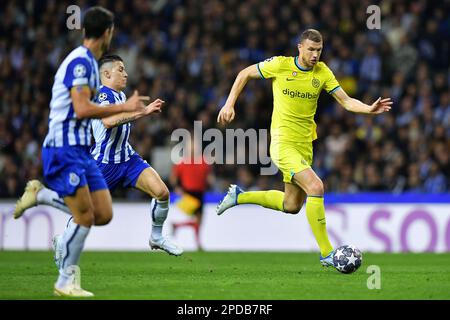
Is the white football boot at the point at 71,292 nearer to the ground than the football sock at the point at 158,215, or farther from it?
nearer to the ground

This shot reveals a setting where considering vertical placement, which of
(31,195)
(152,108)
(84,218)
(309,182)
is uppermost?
(152,108)

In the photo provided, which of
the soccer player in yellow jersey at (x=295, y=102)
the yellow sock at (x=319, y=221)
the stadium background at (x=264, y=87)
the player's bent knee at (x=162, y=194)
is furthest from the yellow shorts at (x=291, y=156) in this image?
the stadium background at (x=264, y=87)

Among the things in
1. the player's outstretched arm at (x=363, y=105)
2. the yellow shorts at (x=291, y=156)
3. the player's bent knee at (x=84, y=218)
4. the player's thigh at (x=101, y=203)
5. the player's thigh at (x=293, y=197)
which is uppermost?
the player's outstretched arm at (x=363, y=105)

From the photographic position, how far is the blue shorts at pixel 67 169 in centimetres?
768

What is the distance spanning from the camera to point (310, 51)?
10.1 m

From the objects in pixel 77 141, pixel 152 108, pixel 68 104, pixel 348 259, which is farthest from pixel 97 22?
pixel 348 259

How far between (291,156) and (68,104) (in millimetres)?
3140

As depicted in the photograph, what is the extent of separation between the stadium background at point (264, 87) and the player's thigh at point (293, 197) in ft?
17.4

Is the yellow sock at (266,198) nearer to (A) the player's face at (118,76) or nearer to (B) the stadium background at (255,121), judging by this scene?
(B) the stadium background at (255,121)

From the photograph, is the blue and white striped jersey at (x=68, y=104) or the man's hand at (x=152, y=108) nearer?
the blue and white striped jersey at (x=68, y=104)

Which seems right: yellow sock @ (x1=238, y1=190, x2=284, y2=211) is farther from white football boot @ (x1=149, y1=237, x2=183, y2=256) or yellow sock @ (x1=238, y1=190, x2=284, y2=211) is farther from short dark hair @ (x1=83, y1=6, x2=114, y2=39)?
short dark hair @ (x1=83, y1=6, x2=114, y2=39)

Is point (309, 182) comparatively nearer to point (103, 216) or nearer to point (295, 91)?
point (295, 91)

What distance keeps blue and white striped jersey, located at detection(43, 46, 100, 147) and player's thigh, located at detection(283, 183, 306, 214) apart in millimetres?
3288
